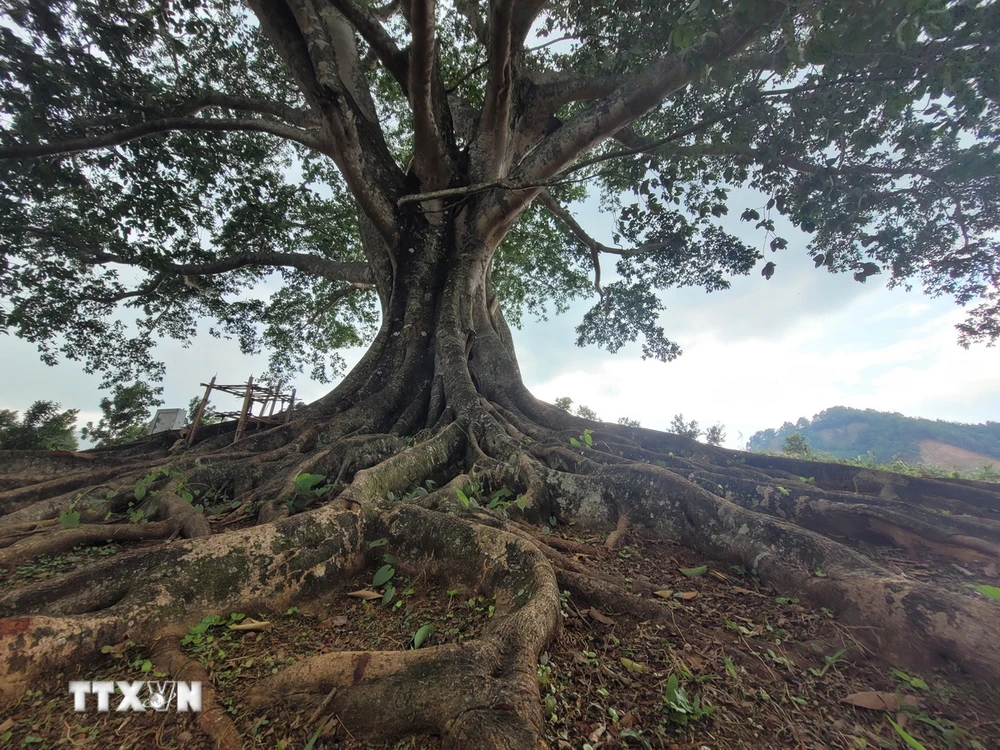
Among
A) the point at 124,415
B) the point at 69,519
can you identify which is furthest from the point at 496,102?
the point at 124,415

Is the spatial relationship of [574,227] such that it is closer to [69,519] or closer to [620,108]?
[620,108]

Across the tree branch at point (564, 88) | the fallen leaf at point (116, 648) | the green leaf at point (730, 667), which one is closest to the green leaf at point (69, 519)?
Answer: the fallen leaf at point (116, 648)

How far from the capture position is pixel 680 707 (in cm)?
155

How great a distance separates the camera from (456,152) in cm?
693

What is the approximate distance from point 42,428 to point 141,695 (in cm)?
1865

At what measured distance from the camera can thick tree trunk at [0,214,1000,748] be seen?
160cm

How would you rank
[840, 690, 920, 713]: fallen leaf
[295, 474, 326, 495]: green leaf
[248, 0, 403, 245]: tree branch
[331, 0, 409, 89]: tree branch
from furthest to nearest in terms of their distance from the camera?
[331, 0, 409, 89]: tree branch → [248, 0, 403, 245]: tree branch → [295, 474, 326, 495]: green leaf → [840, 690, 920, 713]: fallen leaf

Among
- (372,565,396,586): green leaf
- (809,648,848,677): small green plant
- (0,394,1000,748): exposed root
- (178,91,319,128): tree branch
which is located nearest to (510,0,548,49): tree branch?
(178,91,319,128): tree branch

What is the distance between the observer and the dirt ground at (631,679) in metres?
1.45

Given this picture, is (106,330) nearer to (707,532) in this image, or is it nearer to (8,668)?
(8,668)

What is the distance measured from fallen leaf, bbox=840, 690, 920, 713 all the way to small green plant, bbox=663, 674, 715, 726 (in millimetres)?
657

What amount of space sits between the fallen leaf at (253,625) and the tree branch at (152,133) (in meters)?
6.48

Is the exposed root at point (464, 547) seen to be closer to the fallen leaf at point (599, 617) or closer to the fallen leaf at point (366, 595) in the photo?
the fallen leaf at point (599, 617)

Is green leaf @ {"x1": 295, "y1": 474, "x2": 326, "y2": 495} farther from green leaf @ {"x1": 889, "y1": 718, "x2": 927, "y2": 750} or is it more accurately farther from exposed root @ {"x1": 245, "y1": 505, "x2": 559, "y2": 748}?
green leaf @ {"x1": 889, "y1": 718, "x2": 927, "y2": 750}
